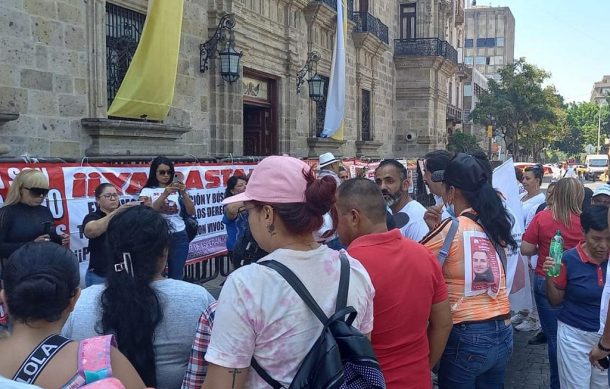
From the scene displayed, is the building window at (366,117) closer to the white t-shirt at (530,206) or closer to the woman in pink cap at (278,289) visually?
the white t-shirt at (530,206)

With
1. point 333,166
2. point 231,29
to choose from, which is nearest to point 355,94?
point 231,29

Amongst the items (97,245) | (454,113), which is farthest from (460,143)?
(97,245)

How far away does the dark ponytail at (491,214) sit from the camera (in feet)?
10.3

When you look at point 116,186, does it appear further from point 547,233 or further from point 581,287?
point 581,287

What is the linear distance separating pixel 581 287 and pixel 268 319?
2753 mm

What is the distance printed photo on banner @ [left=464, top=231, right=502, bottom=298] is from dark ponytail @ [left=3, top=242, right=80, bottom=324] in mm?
1996

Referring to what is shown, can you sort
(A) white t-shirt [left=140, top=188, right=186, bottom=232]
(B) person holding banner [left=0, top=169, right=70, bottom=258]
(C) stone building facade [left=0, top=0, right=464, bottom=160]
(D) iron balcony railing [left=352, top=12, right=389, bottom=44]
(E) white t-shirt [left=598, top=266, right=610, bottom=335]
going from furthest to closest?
(D) iron balcony railing [left=352, top=12, right=389, bottom=44]
(C) stone building facade [left=0, top=0, right=464, bottom=160]
(A) white t-shirt [left=140, top=188, right=186, bottom=232]
(B) person holding banner [left=0, top=169, right=70, bottom=258]
(E) white t-shirt [left=598, top=266, right=610, bottom=335]

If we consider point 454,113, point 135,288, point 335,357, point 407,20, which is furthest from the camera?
point 454,113

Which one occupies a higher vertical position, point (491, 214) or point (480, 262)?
point (491, 214)

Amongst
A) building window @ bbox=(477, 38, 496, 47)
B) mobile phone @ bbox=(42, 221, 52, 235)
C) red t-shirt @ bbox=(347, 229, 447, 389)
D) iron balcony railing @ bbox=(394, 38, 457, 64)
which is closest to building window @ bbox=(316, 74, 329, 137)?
iron balcony railing @ bbox=(394, 38, 457, 64)

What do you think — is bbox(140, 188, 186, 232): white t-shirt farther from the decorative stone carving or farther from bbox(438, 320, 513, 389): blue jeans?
bbox(438, 320, 513, 389): blue jeans

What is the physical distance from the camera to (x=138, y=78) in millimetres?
8422

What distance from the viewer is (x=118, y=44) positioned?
8.67 metres

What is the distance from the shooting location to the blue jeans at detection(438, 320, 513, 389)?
9.75 feet
